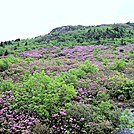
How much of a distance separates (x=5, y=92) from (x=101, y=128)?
447 cm

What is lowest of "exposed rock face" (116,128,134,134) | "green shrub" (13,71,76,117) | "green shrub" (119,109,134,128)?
"exposed rock face" (116,128,134,134)

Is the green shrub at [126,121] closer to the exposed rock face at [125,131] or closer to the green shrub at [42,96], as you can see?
the exposed rock face at [125,131]

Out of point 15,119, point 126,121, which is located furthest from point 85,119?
point 15,119

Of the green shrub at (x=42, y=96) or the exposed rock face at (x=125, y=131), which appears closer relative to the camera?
the exposed rock face at (x=125, y=131)

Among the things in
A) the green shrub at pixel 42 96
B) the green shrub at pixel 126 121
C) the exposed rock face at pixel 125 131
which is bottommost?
the exposed rock face at pixel 125 131

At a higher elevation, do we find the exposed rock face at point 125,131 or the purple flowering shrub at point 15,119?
the purple flowering shrub at point 15,119

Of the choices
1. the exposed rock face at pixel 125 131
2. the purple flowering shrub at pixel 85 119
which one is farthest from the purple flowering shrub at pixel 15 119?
Result: the exposed rock face at pixel 125 131

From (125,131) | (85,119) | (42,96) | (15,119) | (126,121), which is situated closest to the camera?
(125,131)

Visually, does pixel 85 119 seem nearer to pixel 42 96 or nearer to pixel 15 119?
pixel 42 96

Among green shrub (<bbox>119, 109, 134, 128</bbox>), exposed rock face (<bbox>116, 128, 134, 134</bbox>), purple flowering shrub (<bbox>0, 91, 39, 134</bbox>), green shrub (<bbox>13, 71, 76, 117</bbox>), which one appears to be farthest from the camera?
green shrub (<bbox>13, 71, 76, 117</bbox>)

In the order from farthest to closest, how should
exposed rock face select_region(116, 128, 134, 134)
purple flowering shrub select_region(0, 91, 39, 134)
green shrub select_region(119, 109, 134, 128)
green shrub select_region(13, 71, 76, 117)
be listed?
1. green shrub select_region(13, 71, 76, 117)
2. purple flowering shrub select_region(0, 91, 39, 134)
3. green shrub select_region(119, 109, 134, 128)
4. exposed rock face select_region(116, 128, 134, 134)

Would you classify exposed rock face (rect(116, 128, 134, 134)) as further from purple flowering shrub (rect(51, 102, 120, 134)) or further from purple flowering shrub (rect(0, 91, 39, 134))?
purple flowering shrub (rect(0, 91, 39, 134))

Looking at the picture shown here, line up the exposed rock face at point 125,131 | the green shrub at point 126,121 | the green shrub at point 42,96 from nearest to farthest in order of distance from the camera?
the exposed rock face at point 125,131 → the green shrub at point 126,121 → the green shrub at point 42,96

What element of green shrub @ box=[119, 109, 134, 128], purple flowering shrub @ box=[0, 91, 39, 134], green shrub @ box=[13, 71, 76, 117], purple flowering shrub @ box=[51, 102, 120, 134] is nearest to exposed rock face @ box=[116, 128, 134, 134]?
green shrub @ box=[119, 109, 134, 128]
